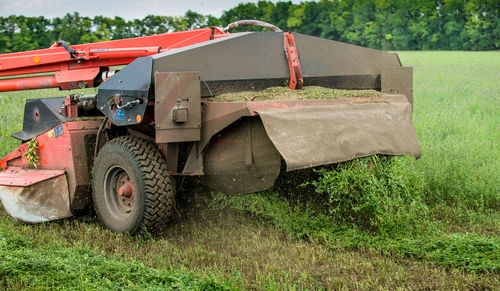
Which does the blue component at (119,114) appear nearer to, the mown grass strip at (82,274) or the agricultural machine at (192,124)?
the agricultural machine at (192,124)

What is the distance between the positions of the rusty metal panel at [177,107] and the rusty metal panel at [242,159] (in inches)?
10.0

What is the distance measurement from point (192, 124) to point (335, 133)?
1.08 meters

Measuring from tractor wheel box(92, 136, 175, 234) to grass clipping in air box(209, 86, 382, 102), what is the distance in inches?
28.2

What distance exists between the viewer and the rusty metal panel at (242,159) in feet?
13.9

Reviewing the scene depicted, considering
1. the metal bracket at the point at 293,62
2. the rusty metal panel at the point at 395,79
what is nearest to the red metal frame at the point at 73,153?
the metal bracket at the point at 293,62

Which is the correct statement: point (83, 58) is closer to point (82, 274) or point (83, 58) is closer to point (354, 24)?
point (82, 274)

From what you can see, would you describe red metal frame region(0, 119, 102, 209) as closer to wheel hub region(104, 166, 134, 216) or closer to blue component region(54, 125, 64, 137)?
blue component region(54, 125, 64, 137)

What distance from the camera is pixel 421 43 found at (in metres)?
34.1

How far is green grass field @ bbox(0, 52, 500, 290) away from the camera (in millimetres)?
3486

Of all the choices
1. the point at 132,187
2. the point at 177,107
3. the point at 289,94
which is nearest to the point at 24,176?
the point at 132,187

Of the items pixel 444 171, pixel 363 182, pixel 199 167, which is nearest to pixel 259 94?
pixel 199 167

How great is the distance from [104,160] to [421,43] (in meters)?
32.3

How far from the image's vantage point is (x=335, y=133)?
4.13 metres

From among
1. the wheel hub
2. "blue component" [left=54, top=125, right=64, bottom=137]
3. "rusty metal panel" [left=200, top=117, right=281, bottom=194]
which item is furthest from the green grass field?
"blue component" [left=54, top=125, right=64, bottom=137]
